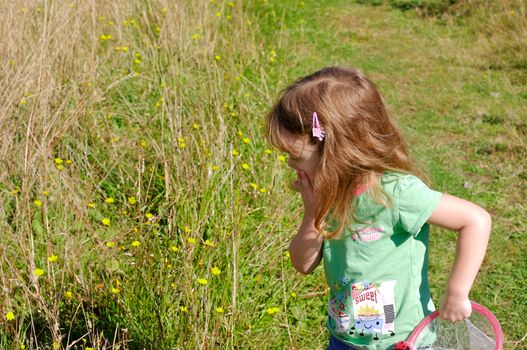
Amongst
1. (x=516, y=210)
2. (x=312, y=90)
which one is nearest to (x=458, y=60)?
(x=516, y=210)

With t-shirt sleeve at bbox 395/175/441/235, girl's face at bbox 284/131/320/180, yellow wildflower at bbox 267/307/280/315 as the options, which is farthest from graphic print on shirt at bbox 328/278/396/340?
yellow wildflower at bbox 267/307/280/315

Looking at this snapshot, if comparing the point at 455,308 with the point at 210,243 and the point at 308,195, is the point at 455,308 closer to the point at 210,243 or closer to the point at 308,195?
the point at 308,195

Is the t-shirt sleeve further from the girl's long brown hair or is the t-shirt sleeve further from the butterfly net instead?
the butterfly net

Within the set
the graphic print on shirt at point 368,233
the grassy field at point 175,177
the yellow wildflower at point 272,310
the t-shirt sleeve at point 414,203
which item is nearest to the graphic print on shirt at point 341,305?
the graphic print on shirt at point 368,233

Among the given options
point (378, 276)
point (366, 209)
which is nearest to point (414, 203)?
point (366, 209)

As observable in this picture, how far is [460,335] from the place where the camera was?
2.21m

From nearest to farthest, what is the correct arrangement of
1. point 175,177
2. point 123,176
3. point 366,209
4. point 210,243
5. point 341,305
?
point 366,209, point 341,305, point 210,243, point 175,177, point 123,176

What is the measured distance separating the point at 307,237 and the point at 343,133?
0.38 m

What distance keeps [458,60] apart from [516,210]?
2.82 m

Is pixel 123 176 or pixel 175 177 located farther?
pixel 123 176

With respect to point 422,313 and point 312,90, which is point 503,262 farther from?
point 312,90

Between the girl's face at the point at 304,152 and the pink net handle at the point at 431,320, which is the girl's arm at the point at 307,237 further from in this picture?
the pink net handle at the point at 431,320

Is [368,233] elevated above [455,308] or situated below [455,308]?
above

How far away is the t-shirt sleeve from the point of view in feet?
6.51
